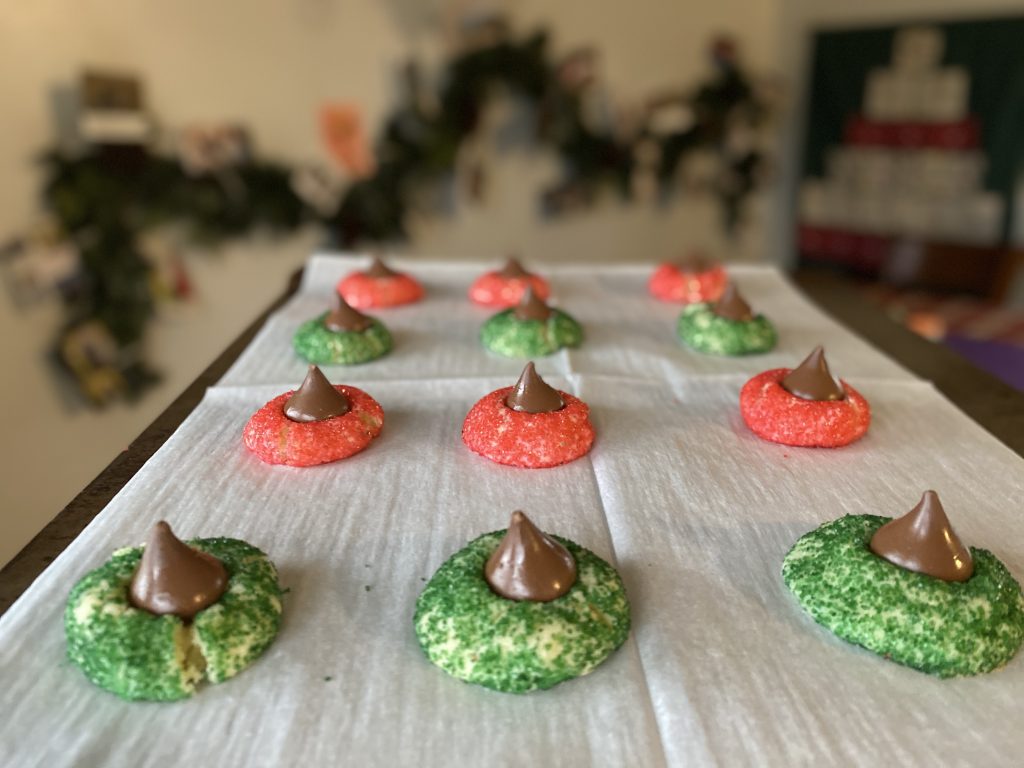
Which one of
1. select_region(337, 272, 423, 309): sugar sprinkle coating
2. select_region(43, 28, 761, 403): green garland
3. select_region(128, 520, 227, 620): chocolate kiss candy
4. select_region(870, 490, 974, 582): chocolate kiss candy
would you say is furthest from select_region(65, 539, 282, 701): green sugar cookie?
select_region(43, 28, 761, 403): green garland

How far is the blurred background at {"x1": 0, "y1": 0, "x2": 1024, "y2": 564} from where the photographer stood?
2.59m

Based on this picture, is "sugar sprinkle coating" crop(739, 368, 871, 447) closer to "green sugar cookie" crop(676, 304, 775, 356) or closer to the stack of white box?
"green sugar cookie" crop(676, 304, 775, 356)

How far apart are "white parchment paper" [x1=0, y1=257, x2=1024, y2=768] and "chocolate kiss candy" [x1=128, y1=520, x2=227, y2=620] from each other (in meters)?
0.11

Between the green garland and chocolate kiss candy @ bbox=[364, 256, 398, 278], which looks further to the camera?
the green garland

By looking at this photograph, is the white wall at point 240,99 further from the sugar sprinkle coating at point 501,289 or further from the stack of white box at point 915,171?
the sugar sprinkle coating at point 501,289

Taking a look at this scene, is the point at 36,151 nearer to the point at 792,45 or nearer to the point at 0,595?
the point at 0,595

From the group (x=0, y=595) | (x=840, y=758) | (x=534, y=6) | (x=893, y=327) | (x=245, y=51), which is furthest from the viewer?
(x=534, y=6)

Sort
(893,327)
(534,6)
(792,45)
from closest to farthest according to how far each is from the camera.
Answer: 1. (893,327)
2. (534,6)
3. (792,45)

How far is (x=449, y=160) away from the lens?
3.43 meters

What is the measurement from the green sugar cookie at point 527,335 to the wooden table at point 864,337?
649 millimetres

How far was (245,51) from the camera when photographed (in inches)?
119

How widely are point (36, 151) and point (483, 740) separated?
2.42 meters

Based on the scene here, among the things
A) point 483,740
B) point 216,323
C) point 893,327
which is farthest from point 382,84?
point 483,740

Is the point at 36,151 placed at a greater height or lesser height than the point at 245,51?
lesser
